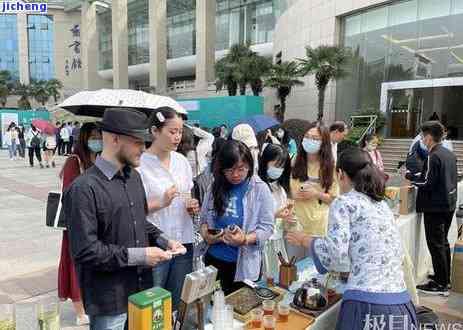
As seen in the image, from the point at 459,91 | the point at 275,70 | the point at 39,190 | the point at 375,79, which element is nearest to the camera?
the point at 39,190

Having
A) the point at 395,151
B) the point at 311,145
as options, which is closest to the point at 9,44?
the point at 395,151

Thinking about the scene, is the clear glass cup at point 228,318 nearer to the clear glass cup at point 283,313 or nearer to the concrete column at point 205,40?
the clear glass cup at point 283,313

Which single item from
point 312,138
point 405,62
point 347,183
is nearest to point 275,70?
point 405,62

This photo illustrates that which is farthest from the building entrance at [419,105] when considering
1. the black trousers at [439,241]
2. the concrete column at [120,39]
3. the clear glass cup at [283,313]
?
the concrete column at [120,39]

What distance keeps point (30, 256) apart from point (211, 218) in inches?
138

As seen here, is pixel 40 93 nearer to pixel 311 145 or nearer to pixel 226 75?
pixel 226 75

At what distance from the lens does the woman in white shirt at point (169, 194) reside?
7.30 ft

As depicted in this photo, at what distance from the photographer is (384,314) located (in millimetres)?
1754

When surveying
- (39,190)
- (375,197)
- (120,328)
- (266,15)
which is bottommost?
(39,190)

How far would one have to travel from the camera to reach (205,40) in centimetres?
3131

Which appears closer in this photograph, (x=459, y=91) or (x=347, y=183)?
(x=347, y=183)

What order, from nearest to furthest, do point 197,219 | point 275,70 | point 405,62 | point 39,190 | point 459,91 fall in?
point 197,219 → point 39,190 → point 459,91 → point 405,62 → point 275,70

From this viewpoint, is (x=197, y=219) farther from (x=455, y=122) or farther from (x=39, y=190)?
(x=455, y=122)

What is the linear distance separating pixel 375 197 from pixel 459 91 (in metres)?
18.1
